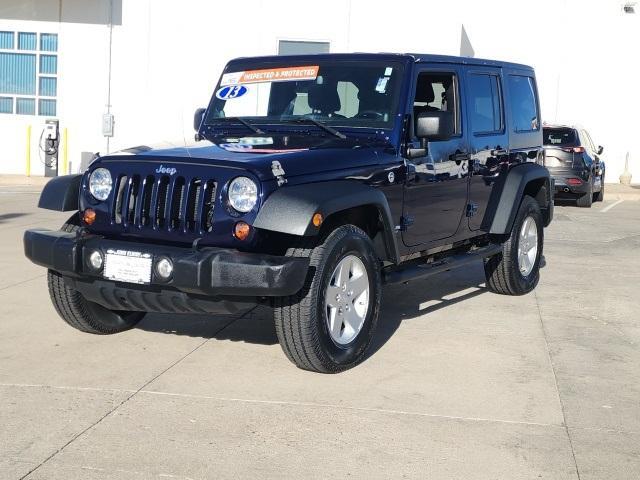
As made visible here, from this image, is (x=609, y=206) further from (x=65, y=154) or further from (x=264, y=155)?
(x=264, y=155)

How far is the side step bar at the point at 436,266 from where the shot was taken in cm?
630

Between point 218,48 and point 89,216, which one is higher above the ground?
point 218,48

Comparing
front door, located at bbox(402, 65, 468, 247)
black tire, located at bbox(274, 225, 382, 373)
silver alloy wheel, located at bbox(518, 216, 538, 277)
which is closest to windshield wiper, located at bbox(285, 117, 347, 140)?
front door, located at bbox(402, 65, 468, 247)

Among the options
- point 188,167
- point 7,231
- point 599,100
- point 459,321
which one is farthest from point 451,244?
point 599,100

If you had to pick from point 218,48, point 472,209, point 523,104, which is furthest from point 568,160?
point 472,209

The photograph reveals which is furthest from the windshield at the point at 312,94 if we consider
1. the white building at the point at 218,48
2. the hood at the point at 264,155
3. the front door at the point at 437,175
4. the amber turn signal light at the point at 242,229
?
the white building at the point at 218,48

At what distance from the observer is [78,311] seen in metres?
6.15

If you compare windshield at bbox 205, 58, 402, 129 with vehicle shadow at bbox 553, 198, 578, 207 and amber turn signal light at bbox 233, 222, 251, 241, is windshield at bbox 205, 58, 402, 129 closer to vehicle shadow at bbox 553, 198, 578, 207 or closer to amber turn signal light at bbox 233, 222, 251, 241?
amber turn signal light at bbox 233, 222, 251, 241

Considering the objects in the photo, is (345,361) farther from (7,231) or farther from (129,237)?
(7,231)

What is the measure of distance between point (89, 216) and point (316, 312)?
1.52 metres

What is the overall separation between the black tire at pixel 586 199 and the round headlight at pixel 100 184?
1276 cm

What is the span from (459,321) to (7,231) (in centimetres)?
665

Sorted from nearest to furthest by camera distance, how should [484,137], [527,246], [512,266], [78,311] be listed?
[78,311] → [484,137] → [512,266] → [527,246]

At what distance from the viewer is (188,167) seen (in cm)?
539
